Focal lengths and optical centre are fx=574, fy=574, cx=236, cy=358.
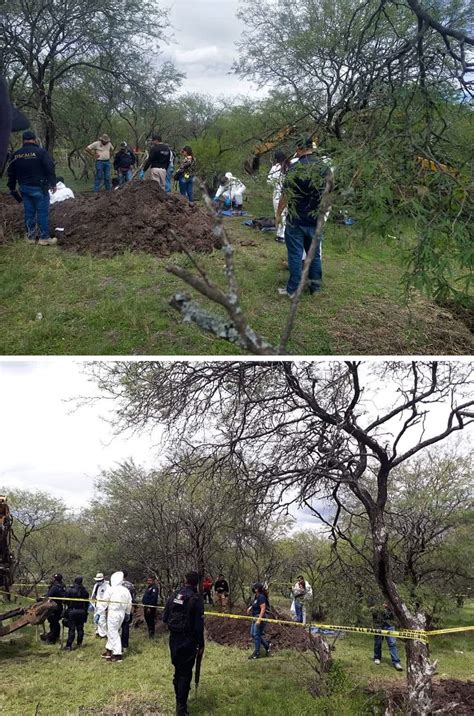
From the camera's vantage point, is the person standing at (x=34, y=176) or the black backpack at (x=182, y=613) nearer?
the black backpack at (x=182, y=613)

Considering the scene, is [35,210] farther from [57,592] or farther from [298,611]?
[298,611]

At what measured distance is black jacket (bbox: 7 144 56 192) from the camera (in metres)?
8.19

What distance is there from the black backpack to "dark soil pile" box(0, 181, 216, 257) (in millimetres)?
5133

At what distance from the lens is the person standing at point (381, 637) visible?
23.5 ft

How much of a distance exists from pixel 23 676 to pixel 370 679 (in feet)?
12.6

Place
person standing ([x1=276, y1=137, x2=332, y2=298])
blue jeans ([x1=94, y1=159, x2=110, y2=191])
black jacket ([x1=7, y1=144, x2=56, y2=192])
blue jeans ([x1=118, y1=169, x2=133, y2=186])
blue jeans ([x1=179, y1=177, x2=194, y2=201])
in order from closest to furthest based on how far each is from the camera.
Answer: person standing ([x1=276, y1=137, x2=332, y2=298]) → black jacket ([x1=7, y1=144, x2=56, y2=192]) → blue jeans ([x1=179, y1=177, x2=194, y2=201]) → blue jeans ([x1=94, y1=159, x2=110, y2=191]) → blue jeans ([x1=118, y1=169, x2=133, y2=186])

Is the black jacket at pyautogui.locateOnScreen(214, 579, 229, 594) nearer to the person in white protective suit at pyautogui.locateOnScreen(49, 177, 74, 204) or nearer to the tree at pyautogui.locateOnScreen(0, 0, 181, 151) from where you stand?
the person in white protective suit at pyautogui.locateOnScreen(49, 177, 74, 204)

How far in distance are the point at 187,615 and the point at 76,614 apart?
3.82m

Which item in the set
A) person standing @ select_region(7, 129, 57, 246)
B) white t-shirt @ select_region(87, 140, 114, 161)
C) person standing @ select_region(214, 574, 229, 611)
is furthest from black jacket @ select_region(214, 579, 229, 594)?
white t-shirt @ select_region(87, 140, 114, 161)

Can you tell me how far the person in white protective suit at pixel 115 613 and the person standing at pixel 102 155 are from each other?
Result: 30.7ft

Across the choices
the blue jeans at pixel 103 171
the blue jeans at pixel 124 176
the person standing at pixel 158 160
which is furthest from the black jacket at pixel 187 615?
the blue jeans at pixel 124 176

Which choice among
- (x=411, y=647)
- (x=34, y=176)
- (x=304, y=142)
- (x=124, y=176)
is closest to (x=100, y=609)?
(x=411, y=647)

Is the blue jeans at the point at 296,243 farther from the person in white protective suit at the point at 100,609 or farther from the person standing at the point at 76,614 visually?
the person in white protective suit at the point at 100,609

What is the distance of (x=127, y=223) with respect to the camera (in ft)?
29.6
